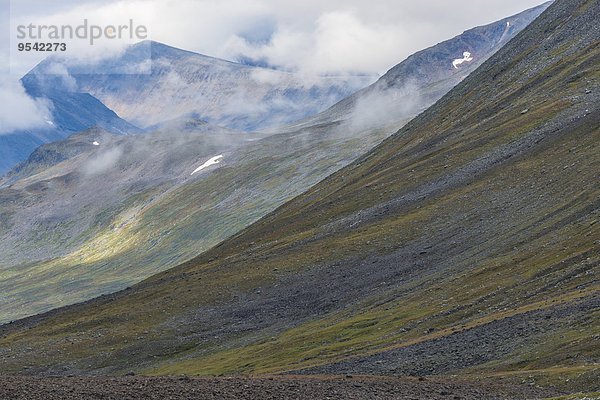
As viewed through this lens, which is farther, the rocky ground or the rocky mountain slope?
the rocky mountain slope

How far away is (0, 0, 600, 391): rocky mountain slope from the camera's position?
71.0 m

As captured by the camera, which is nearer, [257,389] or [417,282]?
[257,389]

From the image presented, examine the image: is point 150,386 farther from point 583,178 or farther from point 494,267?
point 583,178

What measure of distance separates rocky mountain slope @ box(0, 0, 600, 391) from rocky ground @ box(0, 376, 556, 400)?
391cm

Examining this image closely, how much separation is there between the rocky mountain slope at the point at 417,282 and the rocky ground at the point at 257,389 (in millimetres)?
3910

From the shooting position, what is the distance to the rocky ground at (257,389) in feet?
161

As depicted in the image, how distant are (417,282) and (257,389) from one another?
185 ft

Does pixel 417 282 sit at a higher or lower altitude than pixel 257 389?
lower

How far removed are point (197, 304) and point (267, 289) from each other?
10.00 m

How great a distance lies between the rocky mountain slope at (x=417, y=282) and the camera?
7100 cm

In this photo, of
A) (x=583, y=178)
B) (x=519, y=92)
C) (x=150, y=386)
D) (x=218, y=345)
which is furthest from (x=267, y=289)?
(x=519, y=92)

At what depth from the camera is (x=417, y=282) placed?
106m

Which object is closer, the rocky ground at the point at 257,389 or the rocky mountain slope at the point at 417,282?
the rocky ground at the point at 257,389

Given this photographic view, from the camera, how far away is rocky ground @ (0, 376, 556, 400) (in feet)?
161
